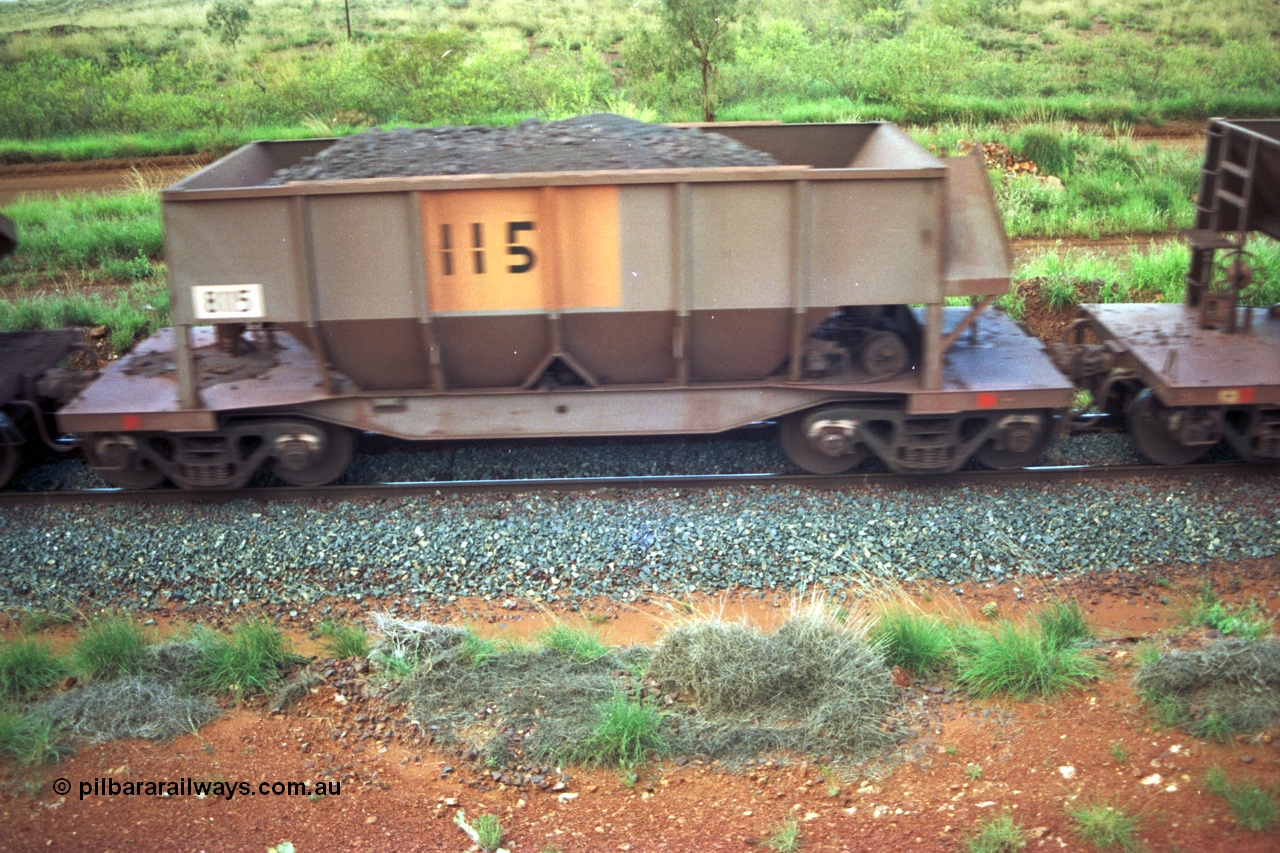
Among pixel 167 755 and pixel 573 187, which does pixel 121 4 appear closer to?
pixel 573 187

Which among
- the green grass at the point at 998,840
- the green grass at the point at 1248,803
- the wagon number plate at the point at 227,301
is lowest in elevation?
the green grass at the point at 998,840

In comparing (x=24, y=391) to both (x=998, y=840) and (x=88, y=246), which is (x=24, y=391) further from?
(x=998, y=840)

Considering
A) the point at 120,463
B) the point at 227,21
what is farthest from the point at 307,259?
the point at 227,21

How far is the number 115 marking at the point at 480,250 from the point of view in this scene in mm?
7828

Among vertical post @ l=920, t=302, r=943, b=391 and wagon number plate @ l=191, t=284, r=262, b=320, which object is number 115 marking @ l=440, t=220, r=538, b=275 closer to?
wagon number plate @ l=191, t=284, r=262, b=320

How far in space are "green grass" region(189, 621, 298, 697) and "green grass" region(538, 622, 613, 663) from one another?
1.52 meters

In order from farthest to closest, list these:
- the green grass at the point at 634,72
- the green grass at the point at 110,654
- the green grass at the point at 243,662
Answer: the green grass at the point at 634,72, the green grass at the point at 110,654, the green grass at the point at 243,662

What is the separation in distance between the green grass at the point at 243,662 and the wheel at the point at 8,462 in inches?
149

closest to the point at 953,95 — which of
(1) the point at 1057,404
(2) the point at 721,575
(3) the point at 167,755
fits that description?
(1) the point at 1057,404

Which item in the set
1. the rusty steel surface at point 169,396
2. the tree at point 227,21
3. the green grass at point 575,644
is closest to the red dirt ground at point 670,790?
the green grass at point 575,644

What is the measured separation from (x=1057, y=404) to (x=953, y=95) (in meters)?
15.5

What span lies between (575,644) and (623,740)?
116 cm

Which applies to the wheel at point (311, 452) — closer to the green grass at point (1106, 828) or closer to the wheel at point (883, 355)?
the wheel at point (883, 355)

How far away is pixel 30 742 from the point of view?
17.7 feet
